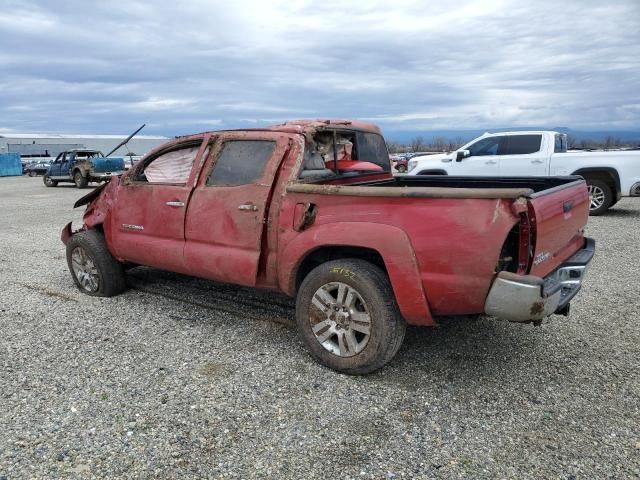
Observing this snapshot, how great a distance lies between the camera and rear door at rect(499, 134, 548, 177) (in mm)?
11008

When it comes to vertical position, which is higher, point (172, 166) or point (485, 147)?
point (485, 147)

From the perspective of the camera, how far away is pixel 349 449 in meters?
2.82

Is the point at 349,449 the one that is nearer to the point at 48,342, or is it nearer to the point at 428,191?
the point at 428,191

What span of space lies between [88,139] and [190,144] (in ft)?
232

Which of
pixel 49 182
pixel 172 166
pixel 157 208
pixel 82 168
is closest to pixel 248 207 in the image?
pixel 157 208

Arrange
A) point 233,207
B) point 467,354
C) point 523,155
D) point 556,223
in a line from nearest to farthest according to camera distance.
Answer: point 556,223
point 467,354
point 233,207
point 523,155

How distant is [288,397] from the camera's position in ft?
11.0

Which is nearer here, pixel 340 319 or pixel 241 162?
pixel 340 319

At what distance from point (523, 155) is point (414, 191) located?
8.95 m

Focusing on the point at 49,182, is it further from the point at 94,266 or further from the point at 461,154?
the point at 94,266

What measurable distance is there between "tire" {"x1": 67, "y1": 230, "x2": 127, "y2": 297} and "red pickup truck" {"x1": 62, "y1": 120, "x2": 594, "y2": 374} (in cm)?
2

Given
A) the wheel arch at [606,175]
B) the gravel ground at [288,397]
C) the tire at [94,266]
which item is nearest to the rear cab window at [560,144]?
the wheel arch at [606,175]

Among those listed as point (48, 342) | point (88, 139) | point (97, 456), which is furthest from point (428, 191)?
point (88, 139)

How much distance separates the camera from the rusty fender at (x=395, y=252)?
3.25 meters
